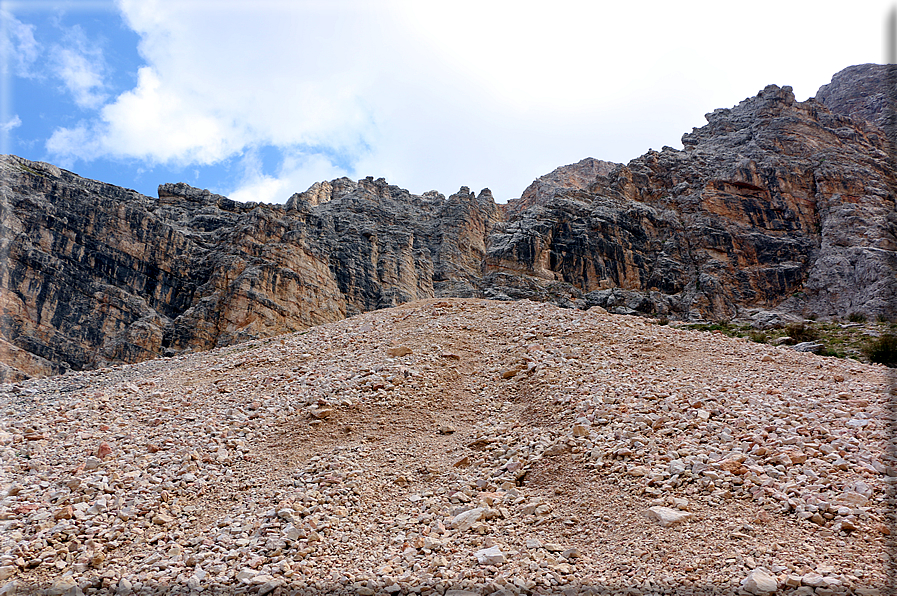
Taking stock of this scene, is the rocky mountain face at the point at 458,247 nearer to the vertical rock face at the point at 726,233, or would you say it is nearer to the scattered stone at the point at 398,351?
the vertical rock face at the point at 726,233

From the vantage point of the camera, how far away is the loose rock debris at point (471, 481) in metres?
4.90

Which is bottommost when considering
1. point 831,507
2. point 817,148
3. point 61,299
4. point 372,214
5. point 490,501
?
point 490,501

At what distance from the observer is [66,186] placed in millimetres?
36750

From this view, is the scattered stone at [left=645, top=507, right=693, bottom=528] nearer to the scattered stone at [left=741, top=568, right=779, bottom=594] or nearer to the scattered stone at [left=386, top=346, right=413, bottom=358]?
the scattered stone at [left=741, top=568, right=779, bottom=594]

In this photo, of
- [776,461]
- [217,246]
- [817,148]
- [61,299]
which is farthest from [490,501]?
[817,148]

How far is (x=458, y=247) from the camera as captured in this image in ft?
168

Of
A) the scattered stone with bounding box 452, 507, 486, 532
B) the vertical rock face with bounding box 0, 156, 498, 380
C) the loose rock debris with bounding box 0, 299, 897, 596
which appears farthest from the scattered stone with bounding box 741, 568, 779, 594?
the vertical rock face with bounding box 0, 156, 498, 380

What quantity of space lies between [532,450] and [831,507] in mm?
3814

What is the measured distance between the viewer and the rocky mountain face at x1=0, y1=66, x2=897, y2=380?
33.7m

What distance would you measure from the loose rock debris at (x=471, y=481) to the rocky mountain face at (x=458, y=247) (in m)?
25.0

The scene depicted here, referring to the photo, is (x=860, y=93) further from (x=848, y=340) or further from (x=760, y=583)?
(x=760, y=583)

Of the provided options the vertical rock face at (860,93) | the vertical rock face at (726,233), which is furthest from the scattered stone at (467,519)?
the vertical rock face at (860,93)

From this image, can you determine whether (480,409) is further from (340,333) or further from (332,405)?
(340,333)

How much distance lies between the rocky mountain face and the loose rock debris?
25.0m
